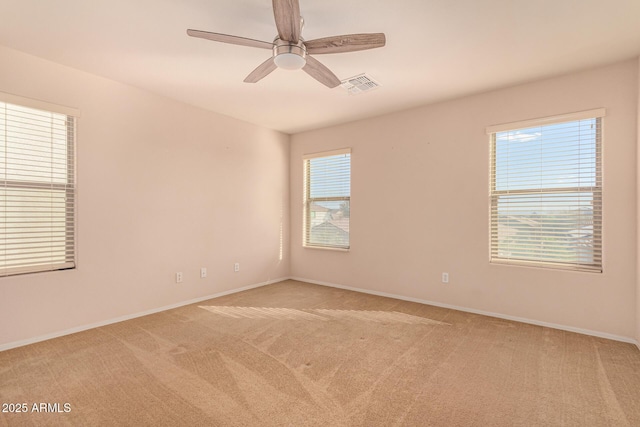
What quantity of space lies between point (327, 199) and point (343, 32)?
298 cm

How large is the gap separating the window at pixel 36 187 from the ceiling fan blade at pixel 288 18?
2461 mm

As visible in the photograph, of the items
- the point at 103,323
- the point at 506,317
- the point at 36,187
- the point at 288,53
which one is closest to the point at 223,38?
the point at 288,53

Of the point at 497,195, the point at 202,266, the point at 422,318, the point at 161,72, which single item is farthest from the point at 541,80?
the point at 202,266

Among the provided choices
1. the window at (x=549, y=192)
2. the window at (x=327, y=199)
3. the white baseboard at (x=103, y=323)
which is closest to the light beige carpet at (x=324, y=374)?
the white baseboard at (x=103, y=323)

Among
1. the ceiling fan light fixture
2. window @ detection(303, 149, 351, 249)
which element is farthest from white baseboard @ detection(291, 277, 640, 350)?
the ceiling fan light fixture

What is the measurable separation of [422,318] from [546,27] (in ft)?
9.57

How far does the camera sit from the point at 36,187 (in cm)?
290

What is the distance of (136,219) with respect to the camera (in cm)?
358

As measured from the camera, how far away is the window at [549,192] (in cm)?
311

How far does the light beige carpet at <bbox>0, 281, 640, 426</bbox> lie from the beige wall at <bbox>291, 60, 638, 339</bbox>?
0.38 meters

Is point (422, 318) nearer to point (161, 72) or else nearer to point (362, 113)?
point (362, 113)

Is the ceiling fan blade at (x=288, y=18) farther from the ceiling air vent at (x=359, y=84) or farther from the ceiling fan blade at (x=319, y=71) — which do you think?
the ceiling air vent at (x=359, y=84)

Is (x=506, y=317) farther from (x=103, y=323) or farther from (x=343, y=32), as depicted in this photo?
(x=103, y=323)

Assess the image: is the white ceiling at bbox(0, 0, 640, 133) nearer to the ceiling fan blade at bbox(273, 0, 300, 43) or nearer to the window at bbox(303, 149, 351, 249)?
the ceiling fan blade at bbox(273, 0, 300, 43)
